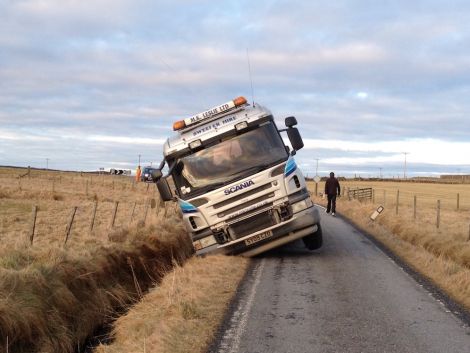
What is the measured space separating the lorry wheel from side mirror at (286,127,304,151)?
6.77ft

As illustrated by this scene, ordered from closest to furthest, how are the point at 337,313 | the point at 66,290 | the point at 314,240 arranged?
the point at 337,313
the point at 66,290
the point at 314,240

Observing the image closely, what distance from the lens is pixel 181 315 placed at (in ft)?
20.7

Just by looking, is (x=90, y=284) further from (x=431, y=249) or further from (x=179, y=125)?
(x=431, y=249)

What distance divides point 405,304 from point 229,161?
4622 mm

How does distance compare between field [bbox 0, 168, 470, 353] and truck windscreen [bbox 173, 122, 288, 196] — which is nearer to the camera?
field [bbox 0, 168, 470, 353]

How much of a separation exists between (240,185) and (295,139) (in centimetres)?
144

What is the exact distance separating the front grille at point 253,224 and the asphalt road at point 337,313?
70 centimetres

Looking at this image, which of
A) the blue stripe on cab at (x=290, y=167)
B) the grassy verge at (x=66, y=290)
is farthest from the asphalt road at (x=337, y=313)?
the grassy verge at (x=66, y=290)

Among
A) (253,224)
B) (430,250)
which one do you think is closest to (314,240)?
(253,224)

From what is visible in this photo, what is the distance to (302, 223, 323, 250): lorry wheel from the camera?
38.2 feet

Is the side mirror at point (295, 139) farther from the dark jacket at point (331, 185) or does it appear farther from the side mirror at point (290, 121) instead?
the dark jacket at point (331, 185)

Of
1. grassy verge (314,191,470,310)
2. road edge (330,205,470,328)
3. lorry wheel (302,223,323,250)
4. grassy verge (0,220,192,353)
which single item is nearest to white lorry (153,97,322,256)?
lorry wheel (302,223,323,250)

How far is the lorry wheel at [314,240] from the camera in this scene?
1166cm

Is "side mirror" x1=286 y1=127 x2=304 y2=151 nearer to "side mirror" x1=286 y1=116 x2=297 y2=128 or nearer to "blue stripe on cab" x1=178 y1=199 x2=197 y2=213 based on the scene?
"side mirror" x1=286 y1=116 x2=297 y2=128
